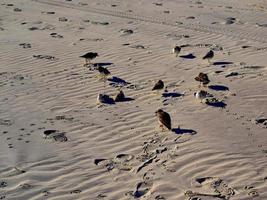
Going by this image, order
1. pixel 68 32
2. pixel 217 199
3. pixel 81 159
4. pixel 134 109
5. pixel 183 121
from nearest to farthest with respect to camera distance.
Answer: pixel 217 199
pixel 81 159
pixel 183 121
pixel 134 109
pixel 68 32

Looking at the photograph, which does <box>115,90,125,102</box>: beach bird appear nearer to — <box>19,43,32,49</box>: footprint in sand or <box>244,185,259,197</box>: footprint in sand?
<box>244,185,259,197</box>: footprint in sand

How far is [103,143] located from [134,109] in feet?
6.05

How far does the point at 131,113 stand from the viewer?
1026 centimetres

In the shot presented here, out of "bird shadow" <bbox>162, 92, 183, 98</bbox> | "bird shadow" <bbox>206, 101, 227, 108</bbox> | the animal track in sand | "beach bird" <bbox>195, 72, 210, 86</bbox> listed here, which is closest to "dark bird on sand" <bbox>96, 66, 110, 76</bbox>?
"bird shadow" <bbox>162, 92, 183, 98</bbox>

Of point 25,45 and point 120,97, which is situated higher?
point 25,45

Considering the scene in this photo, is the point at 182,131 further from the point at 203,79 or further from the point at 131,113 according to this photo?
the point at 203,79

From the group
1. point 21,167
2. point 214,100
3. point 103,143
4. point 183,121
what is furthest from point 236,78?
point 21,167

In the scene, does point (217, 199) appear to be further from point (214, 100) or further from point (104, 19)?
point (104, 19)

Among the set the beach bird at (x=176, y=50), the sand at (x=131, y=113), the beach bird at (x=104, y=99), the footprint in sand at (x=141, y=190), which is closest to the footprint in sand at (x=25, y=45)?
the sand at (x=131, y=113)

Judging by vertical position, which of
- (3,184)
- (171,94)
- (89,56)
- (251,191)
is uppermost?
(89,56)

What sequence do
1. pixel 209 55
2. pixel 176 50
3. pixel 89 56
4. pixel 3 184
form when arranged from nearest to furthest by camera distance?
pixel 3 184
pixel 89 56
pixel 209 55
pixel 176 50

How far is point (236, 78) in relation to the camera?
1243cm

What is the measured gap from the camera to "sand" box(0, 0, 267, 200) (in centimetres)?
738

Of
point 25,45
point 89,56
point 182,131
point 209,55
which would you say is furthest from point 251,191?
point 25,45
